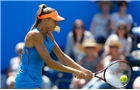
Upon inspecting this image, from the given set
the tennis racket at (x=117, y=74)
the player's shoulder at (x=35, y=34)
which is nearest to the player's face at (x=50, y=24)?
the player's shoulder at (x=35, y=34)

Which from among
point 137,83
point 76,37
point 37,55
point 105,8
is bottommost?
point 137,83

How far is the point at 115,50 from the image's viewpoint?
8.23 metres

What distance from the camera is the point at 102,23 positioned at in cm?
927

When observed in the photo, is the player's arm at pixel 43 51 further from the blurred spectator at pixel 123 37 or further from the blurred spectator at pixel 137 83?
the blurred spectator at pixel 123 37

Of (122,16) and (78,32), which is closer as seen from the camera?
(78,32)

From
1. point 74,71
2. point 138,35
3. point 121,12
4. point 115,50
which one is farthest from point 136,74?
point 74,71

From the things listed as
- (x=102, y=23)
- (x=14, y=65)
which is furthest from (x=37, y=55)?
(x=102, y=23)

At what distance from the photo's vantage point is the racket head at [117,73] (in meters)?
5.59

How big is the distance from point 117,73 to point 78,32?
308 centimetres

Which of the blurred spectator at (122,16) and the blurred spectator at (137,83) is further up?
the blurred spectator at (122,16)

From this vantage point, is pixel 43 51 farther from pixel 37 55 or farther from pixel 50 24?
pixel 50 24

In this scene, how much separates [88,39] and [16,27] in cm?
183

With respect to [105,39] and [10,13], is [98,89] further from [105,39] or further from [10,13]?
[10,13]

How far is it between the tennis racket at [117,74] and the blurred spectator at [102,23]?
3.02m
